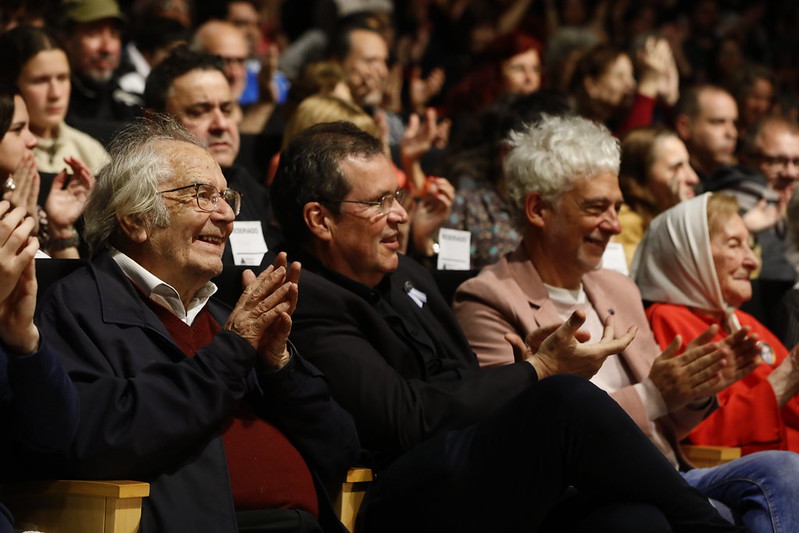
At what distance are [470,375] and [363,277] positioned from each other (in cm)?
36

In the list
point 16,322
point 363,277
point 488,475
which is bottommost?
point 488,475

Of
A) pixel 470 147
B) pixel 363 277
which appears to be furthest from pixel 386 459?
pixel 470 147

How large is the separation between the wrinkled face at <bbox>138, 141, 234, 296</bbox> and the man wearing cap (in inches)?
102

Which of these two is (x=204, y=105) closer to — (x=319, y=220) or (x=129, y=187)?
(x=319, y=220)

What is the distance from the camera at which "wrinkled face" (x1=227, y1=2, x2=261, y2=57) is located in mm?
6535

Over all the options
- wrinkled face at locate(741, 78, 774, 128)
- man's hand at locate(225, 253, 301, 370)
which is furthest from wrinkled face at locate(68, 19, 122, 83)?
wrinkled face at locate(741, 78, 774, 128)

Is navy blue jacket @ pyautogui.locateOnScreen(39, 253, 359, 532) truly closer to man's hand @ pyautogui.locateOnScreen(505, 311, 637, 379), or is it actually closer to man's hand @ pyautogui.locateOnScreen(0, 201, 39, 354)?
man's hand @ pyautogui.locateOnScreen(0, 201, 39, 354)

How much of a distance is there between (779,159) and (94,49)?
9.80 ft

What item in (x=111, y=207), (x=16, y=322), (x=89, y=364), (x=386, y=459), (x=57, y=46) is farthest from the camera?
(x=57, y=46)

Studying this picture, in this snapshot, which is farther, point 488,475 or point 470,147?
point 470,147

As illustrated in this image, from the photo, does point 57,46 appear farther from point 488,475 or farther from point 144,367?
point 488,475

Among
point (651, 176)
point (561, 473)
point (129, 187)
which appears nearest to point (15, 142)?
point (129, 187)

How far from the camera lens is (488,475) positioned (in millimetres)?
2357

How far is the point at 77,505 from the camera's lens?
7.07 feet
